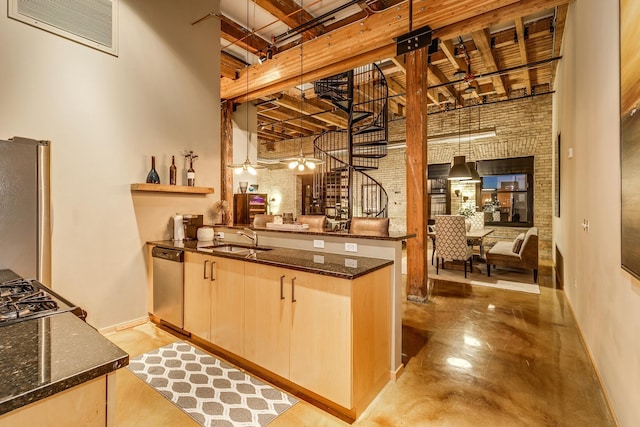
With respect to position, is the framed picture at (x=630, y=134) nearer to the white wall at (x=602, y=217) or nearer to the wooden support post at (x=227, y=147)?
the white wall at (x=602, y=217)

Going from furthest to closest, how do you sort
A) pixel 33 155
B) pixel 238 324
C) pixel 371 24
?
pixel 371 24
pixel 238 324
pixel 33 155

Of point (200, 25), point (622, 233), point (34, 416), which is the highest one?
point (200, 25)

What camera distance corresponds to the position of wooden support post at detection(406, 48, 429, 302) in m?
4.22

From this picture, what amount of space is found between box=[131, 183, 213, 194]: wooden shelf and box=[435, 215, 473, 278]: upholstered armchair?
4116 mm

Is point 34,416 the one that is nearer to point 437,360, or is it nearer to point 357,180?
point 437,360

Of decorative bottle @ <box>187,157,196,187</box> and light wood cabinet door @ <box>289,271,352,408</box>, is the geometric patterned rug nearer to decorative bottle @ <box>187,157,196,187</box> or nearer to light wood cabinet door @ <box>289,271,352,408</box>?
light wood cabinet door @ <box>289,271,352,408</box>

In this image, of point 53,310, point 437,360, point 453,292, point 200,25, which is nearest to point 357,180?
point 453,292

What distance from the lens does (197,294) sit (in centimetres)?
291

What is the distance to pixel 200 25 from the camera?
398cm

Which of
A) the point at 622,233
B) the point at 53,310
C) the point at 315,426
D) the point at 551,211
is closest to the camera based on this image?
the point at 53,310

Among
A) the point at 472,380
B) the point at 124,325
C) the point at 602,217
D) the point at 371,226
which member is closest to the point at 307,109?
the point at 371,226

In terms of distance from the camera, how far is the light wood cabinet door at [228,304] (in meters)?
2.50

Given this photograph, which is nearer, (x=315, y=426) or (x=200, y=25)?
(x=315, y=426)

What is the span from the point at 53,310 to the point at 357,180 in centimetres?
967
